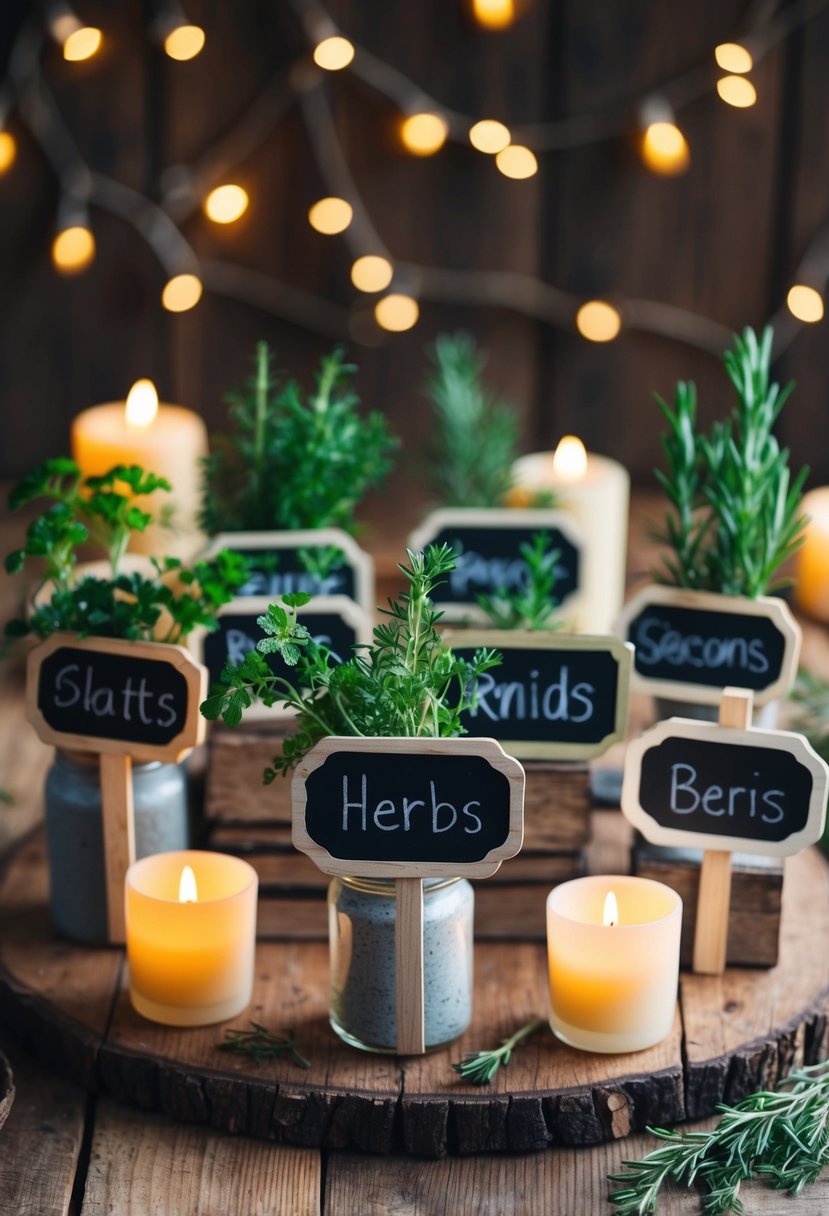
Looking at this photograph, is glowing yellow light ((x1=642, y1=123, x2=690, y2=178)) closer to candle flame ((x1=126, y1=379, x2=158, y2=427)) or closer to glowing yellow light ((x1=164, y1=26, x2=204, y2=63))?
glowing yellow light ((x1=164, y1=26, x2=204, y2=63))

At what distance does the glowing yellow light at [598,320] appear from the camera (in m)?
2.22

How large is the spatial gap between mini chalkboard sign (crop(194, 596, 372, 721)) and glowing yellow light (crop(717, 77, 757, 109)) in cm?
110

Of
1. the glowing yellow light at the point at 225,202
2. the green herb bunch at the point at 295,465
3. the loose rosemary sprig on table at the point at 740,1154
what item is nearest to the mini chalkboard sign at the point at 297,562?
the green herb bunch at the point at 295,465

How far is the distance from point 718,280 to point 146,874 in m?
1.36

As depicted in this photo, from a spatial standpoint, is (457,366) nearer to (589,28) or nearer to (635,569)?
(635,569)

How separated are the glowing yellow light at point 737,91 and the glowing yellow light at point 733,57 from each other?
0.05ft

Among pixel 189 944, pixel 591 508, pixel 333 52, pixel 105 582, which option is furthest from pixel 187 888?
pixel 333 52

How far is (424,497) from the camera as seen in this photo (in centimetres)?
226

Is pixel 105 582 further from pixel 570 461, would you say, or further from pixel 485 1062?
pixel 570 461

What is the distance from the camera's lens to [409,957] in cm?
110

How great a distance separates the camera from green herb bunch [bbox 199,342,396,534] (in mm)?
1411

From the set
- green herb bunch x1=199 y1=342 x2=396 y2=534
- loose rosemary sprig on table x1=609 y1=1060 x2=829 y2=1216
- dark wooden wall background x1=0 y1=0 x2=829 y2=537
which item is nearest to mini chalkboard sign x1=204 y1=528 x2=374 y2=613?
green herb bunch x1=199 y1=342 x2=396 y2=534

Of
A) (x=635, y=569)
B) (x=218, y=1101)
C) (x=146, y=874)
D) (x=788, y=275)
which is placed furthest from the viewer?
(x=788, y=275)

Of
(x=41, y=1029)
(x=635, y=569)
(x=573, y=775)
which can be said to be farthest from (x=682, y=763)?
(x=635, y=569)
